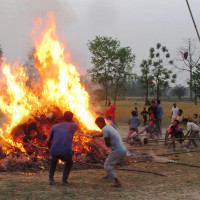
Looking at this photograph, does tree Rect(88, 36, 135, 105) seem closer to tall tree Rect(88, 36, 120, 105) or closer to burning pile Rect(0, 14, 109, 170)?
tall tree Rect(88, 36, 120, 105)

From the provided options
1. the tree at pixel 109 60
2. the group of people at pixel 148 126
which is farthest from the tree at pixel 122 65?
the group of people at pixel 148 126

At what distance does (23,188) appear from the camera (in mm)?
6055

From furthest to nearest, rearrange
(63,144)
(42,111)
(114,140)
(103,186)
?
(42,111), (114,140), (103,186), (63,144)

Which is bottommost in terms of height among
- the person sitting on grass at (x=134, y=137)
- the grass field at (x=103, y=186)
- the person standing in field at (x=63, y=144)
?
the grass field at (x=103, y=186)

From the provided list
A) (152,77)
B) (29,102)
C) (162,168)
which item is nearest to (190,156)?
(162,168)

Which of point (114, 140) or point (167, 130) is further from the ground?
point (114, 140)

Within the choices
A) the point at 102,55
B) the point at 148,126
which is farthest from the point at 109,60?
the point at 148,126

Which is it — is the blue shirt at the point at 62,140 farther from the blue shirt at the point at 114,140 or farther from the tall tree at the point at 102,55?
the tall tree at the point at 102,55

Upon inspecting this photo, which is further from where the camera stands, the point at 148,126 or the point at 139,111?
the point at 139,111

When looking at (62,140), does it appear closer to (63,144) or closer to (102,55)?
(63,144)

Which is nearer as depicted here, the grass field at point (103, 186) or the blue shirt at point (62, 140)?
the grass field at point (103, 186)

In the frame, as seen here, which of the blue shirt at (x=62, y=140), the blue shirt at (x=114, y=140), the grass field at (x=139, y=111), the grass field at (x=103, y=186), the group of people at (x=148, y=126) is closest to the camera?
the grass field at (x=103, y=186)

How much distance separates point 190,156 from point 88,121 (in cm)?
400

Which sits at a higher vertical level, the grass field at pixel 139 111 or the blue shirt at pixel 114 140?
the blue shirt at pixel 114 140
